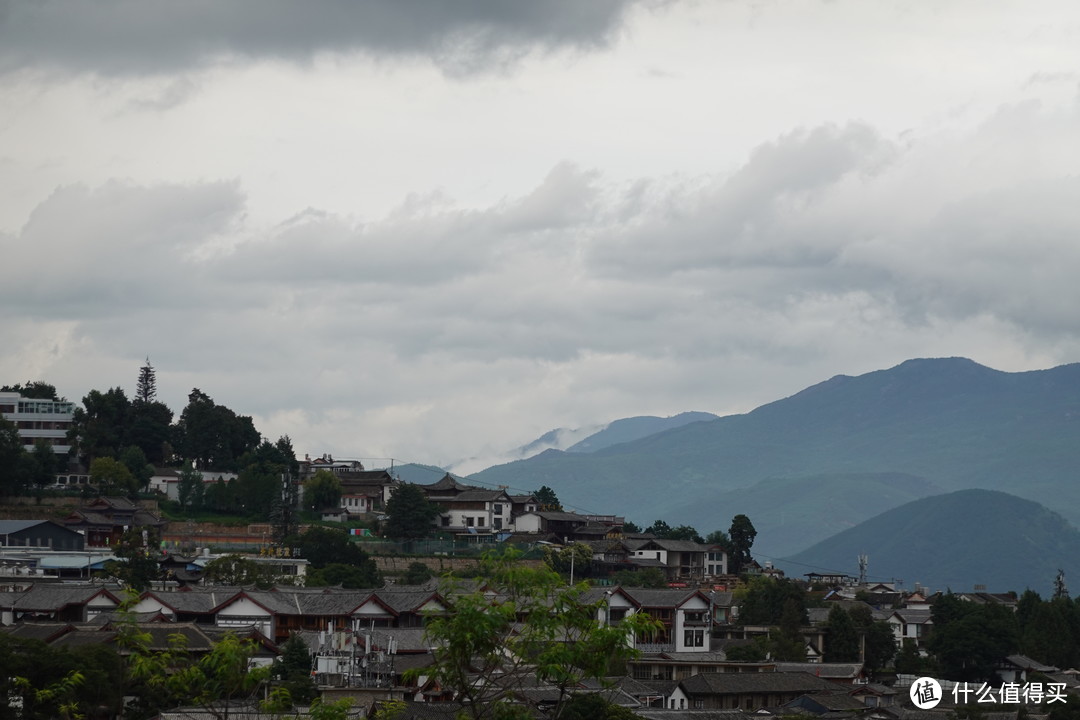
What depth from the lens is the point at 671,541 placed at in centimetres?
9406

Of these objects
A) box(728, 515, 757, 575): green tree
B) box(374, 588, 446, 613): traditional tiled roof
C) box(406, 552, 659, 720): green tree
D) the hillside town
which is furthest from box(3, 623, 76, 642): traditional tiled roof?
box(728, 515, 757, 575): green tree

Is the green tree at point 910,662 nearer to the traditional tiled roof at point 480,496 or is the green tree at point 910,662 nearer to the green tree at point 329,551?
the green tree at point 329,551

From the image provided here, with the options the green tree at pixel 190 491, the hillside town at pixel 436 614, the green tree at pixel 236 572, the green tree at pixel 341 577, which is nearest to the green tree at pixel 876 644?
the hillside town at pixel 436 614

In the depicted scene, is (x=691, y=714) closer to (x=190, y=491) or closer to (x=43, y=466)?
(x=190, y=491)

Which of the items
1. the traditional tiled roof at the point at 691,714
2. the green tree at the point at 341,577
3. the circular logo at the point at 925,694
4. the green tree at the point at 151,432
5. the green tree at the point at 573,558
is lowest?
the traditional tiled roof at the point at 691,714

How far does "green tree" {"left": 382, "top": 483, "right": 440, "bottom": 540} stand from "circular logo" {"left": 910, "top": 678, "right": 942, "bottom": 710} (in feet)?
126

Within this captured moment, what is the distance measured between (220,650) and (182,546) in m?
63.6

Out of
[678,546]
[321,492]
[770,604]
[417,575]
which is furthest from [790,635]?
[321,492]

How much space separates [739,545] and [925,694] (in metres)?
41.6

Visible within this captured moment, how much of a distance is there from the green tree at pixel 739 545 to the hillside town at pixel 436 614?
9.3 inches

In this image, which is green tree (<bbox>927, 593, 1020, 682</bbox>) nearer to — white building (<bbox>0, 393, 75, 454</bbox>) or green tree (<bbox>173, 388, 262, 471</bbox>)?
green tree (<bbox>173, 388, 262, 471</bbox>)

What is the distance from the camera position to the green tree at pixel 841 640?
68125mm

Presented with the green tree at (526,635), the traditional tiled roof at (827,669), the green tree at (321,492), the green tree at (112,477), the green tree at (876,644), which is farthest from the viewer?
the green tree at (321,492)

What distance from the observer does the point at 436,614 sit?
73.4ft
